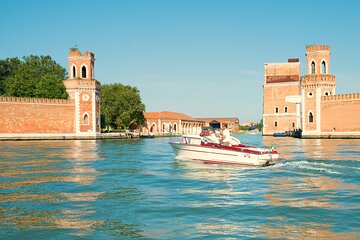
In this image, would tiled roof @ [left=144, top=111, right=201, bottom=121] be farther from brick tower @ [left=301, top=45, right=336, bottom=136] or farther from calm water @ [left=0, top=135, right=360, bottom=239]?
calm water @ [left=0, top=135, right=360, bottom=239]

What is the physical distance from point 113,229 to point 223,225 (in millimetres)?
1913

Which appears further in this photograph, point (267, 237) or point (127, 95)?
point (127, 95)

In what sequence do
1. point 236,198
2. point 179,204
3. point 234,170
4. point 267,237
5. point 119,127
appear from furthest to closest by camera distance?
1. point 119,127
2. point 234,170
3. point 236,198
4. point 179,204
5. point 267,237

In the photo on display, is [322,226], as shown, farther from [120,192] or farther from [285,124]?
[285,124]

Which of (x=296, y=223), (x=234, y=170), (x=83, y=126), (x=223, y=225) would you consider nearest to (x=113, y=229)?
(x=223, y=225)

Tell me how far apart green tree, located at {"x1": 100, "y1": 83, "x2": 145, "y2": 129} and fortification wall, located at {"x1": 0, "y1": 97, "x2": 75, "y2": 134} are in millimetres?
18449

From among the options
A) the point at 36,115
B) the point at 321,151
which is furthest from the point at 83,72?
the point at 321,151

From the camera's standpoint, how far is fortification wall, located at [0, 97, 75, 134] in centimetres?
4650

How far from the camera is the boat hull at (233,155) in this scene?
17.2m

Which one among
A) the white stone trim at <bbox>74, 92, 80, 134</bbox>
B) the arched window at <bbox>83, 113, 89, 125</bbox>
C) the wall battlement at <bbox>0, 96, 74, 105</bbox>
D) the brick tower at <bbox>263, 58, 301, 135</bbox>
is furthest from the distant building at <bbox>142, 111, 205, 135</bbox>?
the wall battlement at <bbox>0, 96, 74, 105</bbox>

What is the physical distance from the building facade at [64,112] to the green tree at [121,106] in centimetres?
1489

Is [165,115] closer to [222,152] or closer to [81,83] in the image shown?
[81,83]

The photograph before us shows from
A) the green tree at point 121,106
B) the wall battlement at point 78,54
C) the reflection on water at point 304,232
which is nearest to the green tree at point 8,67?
the green tree at point 121,106

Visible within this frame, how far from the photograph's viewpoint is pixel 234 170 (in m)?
16.1
